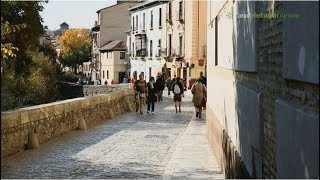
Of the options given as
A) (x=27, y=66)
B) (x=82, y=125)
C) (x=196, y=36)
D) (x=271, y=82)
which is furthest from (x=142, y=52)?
(x=271, y=82)

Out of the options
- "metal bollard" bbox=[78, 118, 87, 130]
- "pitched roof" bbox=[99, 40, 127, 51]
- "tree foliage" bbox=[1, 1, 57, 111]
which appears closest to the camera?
"metal bollard" bbox=[78, 118, 87, 130]

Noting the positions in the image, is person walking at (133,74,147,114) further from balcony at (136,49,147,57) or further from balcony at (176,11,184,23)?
balcony at (136,49,147,57)

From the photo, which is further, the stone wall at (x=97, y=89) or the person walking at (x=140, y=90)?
the stone wall at (x=97, y=89)

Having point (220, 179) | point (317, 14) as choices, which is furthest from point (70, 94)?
point (317, 14)

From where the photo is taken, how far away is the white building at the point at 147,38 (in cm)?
6009

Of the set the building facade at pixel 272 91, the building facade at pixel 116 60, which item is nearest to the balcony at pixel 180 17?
the building facade at pixel 116 60

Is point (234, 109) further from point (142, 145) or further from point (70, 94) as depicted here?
point (70, 94)

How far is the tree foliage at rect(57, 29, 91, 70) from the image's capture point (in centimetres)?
10469

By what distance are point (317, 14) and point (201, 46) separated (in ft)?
152

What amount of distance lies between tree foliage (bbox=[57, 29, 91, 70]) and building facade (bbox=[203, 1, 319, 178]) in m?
96.1

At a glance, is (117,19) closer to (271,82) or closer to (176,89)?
(176,89)

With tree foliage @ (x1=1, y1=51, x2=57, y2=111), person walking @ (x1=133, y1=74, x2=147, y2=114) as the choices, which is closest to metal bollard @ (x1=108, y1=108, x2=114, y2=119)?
person walking @ (x1=133, y1=74, x2=147, y2=114)

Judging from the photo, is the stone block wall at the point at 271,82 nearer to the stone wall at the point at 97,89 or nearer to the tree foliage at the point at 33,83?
the tree foliage at the point at 33,83

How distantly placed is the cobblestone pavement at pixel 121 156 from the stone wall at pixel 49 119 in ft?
0.75
